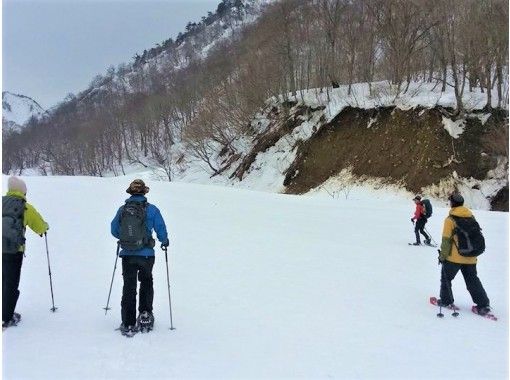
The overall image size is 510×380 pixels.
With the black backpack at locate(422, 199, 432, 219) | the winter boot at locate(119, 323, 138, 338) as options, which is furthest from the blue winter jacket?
the black backpack at locate(422, 199, 432, 219)

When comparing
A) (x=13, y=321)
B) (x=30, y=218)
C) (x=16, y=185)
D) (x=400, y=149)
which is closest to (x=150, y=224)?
(x=30, y=218)

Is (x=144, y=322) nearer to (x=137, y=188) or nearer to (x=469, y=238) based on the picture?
(x=137, y=188)

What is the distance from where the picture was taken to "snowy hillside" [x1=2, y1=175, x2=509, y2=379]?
4.93m

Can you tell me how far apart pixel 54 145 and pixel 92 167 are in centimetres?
3007

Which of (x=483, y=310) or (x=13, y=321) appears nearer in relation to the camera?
(x=13, y=321)

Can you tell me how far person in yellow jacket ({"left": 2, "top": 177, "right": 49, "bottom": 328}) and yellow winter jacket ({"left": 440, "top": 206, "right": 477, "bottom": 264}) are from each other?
18.6 ft

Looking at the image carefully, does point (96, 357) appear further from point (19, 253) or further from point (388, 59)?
point (388, 59)

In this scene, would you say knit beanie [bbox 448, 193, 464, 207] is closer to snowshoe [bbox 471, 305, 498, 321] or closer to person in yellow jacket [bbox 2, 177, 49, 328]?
snowshoe [bbox 471, 305, 498, 321]

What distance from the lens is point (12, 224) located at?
5.52m

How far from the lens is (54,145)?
324 feet

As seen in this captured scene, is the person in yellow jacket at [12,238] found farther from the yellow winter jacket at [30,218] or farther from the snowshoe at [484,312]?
the snowshoe at [484,312]

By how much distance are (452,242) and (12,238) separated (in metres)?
5.93

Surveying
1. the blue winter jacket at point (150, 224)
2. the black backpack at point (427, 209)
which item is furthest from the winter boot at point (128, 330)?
the black backpack at point (427, 209)

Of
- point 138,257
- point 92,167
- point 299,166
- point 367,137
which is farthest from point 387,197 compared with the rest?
point 92,167
